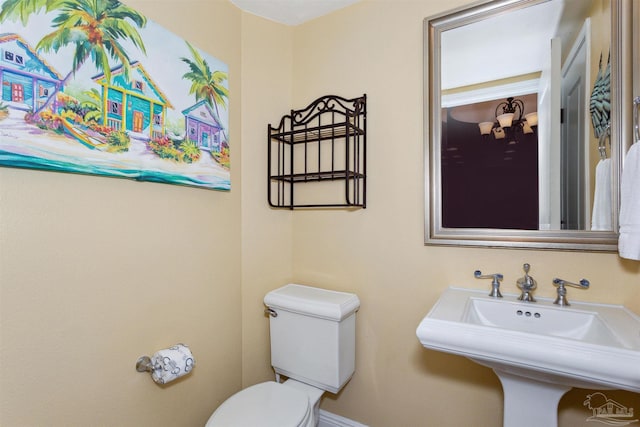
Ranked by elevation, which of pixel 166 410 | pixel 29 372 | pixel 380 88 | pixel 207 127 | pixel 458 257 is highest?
pixel 380 88

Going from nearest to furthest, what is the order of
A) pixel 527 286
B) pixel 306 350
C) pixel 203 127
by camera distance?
1. pixel 527 286
2. pixel 203 127
3. pixel 306 350

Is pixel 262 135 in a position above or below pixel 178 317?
above

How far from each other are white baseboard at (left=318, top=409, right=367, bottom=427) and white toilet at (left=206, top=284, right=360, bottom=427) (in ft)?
0.73

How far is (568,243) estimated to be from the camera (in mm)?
1146

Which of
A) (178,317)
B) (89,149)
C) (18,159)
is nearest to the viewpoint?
(18,159)

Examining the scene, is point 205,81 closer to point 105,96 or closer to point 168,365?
point 105,96

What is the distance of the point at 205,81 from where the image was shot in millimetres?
1337

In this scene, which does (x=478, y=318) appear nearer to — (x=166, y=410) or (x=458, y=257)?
(x=458, y=257)

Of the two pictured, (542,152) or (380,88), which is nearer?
(542,152)

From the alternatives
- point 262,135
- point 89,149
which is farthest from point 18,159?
point 262,135

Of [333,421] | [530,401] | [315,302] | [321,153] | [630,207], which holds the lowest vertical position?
[333,421]

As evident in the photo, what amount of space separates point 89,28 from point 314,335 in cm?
145

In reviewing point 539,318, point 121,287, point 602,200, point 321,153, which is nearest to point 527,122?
point 602,200

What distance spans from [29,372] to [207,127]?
1023 millimetres
